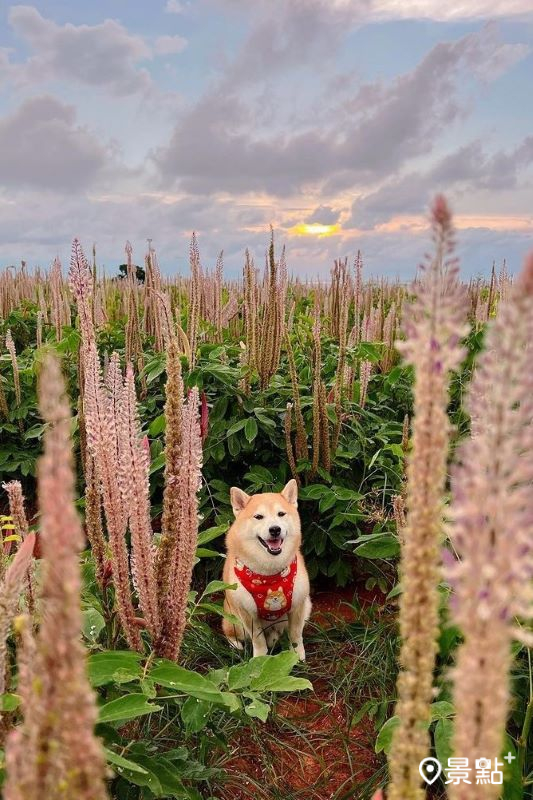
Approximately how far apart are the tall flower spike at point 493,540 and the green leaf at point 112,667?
1389mm

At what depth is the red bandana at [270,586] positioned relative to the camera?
400 centimetres

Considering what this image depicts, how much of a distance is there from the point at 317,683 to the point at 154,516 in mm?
1432

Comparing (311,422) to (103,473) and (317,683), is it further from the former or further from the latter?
(103,473)

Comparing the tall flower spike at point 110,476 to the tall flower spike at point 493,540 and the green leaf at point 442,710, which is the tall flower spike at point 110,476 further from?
the tall flower spike at point 493,540

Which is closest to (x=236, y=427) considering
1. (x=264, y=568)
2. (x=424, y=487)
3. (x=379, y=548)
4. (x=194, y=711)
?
(x=264, y=568)

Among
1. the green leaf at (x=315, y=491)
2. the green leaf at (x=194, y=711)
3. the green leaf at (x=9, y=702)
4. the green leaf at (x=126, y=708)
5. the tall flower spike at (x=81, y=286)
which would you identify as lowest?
the green leaf at (x=194, y=711)

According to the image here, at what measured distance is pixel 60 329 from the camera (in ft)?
19.1

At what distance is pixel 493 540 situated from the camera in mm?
491

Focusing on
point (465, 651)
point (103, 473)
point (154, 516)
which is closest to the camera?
point (465, 651)

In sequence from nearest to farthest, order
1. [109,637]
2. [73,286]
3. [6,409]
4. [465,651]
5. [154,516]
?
[465,651] → [73,286] → [109,637] → [154,516] → [6,409]

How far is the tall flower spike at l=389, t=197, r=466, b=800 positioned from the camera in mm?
545

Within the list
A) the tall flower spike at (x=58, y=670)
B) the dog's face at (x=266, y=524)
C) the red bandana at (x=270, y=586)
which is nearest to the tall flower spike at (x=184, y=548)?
the tall flower spike at (x=58, y=670)

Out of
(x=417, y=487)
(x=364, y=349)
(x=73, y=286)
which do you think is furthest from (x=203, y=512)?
(x=417, y=487)

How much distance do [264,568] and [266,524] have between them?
340 millimetres
